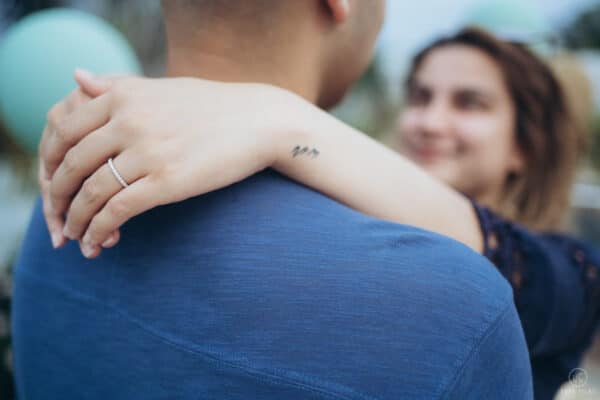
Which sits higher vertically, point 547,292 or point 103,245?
point 103,245

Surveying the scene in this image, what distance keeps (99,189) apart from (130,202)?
65mm

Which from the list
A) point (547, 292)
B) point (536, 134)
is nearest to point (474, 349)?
point (547, 292)

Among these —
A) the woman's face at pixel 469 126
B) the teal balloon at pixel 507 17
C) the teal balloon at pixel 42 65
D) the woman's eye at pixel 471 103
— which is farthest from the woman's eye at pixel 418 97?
the teal balloon at pixel 42 65

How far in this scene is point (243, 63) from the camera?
0.98 m

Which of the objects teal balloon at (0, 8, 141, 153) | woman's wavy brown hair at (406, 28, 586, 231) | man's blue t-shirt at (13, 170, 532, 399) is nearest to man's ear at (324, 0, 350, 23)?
man's blue t-shirt at (13, 170, 532, 399)

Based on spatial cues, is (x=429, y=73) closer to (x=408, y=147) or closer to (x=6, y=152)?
(x=408, y=147)

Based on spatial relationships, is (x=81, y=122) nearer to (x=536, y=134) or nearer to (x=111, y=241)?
(x=111, y=241)

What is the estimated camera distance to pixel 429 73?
2.53m

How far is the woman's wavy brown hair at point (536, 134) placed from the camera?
2.43 meters

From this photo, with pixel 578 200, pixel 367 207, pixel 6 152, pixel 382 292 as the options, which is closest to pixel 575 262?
pixel 367 207

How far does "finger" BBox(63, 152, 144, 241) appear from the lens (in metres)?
0.84

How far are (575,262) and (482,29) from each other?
1.32 m

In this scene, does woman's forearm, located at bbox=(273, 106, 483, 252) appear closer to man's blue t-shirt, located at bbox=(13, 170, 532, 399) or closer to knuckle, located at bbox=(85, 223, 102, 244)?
man's blue t-shirt, located at bbox=(13, 170, 532, 399)

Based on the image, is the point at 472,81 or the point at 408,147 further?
the point at 408,147
